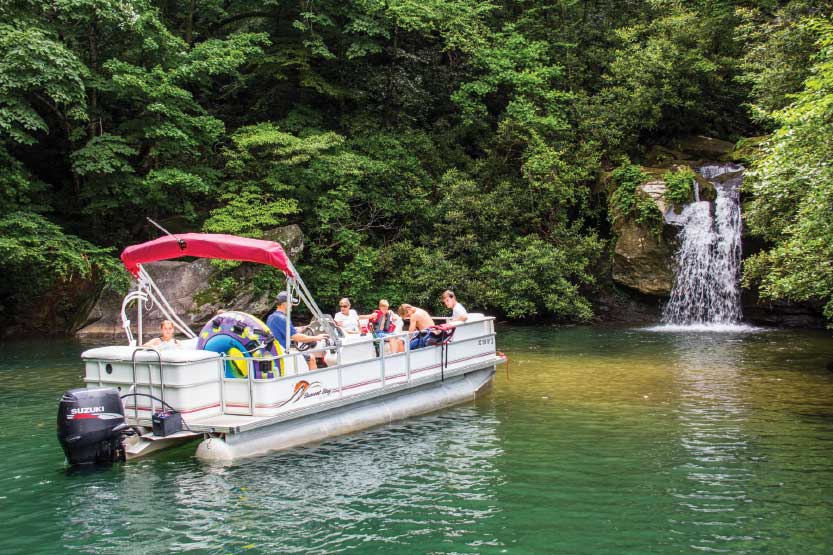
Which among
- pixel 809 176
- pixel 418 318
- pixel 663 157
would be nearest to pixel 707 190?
pixel 663 157

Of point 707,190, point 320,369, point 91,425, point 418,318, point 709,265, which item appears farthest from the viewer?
point 707,190

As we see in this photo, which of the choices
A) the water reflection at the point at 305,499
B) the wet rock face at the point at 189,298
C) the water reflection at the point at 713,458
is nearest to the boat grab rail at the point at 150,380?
the water reflection at the point at 305,499

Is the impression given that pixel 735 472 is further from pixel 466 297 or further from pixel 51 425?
pixel 466 297

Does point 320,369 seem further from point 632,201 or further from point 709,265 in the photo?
point 632,201

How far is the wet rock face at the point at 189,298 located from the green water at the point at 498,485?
36.8 feet

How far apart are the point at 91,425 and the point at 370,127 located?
23.6 m

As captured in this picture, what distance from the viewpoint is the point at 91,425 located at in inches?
407

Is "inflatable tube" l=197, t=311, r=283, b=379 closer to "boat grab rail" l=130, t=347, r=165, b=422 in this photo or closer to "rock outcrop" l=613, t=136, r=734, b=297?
"boat grab rail" l=130, t=347, r=165, b=422

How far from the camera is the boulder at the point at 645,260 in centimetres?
2719

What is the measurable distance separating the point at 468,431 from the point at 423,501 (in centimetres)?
366

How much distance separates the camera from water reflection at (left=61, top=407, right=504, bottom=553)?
26.4 ft

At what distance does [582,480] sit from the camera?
9.74 meters

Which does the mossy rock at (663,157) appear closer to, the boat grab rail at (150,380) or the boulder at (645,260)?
the boulder at (645,260)

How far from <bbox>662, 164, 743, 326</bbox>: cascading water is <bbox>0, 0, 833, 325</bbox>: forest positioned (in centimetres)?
110
